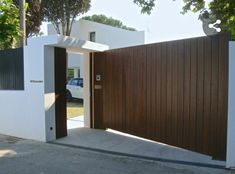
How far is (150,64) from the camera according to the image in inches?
294

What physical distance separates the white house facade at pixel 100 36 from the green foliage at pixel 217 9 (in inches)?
571

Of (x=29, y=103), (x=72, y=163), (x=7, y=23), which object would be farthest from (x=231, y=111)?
(x=7, y=23)

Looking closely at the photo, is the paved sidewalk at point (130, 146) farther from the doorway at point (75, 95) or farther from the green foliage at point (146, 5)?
the green foliage at point (146, 5)

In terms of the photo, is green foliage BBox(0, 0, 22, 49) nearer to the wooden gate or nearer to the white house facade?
the wooden gate

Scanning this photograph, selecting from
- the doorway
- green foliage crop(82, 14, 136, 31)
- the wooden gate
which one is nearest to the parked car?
the doorway

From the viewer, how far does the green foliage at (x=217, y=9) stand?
7.73 meters

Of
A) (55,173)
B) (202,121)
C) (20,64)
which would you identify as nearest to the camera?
(55,173)

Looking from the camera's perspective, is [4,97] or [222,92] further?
[4,97]

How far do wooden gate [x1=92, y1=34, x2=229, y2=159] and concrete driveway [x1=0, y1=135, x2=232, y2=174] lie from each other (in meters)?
0.99

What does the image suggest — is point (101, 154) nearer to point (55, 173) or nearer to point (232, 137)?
point (55, 173)

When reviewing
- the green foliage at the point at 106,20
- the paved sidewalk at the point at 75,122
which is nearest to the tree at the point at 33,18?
the paved sidewalk at the point at 75,122

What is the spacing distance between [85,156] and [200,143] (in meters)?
2.37

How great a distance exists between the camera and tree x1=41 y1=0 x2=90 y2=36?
916 inches

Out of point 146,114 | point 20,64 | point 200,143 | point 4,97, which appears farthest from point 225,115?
point 4,97
